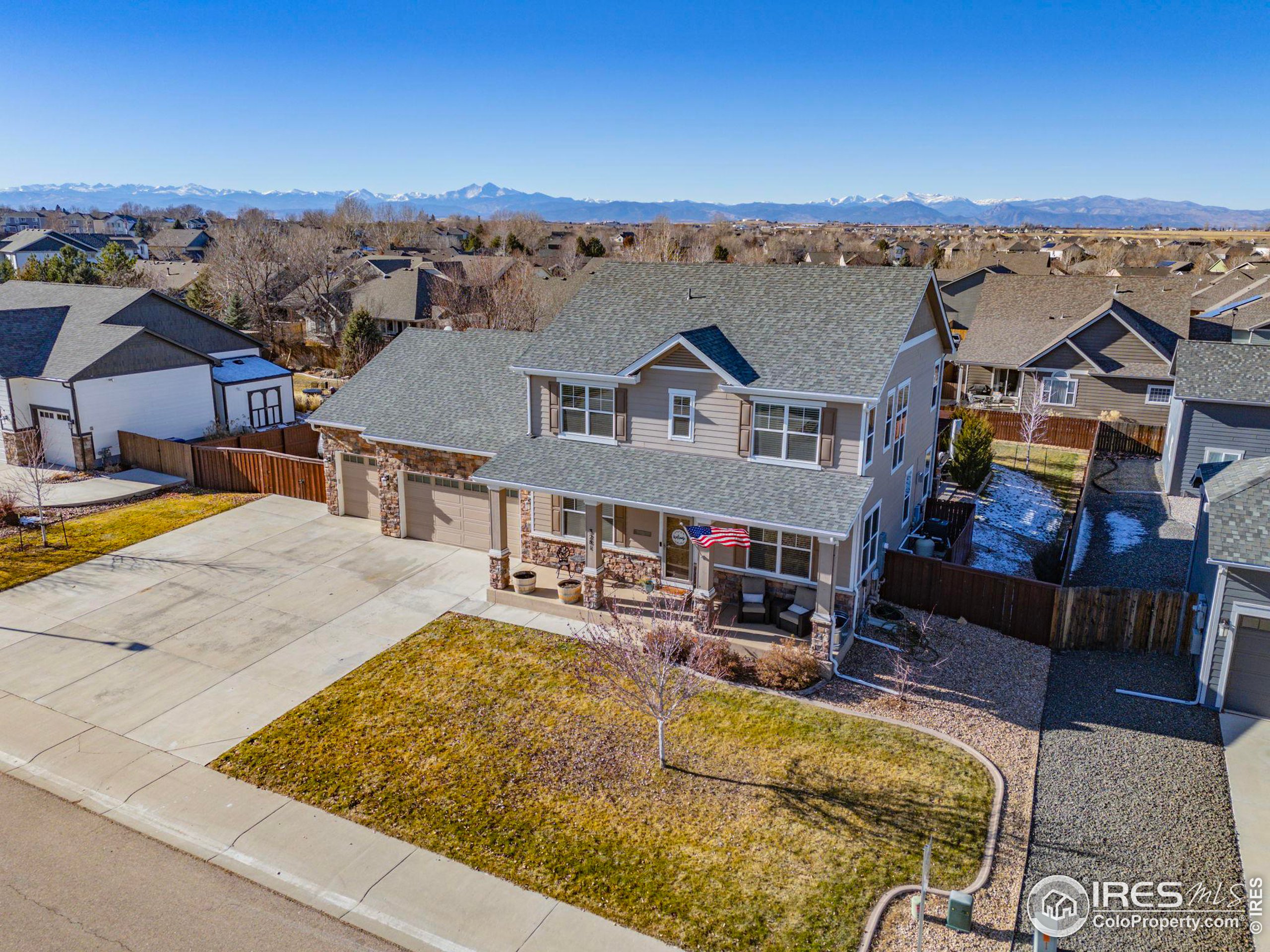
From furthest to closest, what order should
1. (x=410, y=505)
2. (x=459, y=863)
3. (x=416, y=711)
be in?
(x=410, y=505) → (x=416, y=711) → (x=459, y=863)

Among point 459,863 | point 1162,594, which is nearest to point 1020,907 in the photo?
point 459,863

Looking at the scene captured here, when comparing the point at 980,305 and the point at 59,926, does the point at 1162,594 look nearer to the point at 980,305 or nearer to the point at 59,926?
the point at 59,926

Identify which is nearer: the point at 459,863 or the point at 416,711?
the point at 459,863

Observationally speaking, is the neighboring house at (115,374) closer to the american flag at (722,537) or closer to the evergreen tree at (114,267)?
the evergreen tree at (114,267)

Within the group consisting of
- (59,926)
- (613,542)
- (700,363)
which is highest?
(700,363)

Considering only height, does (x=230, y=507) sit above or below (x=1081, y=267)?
below

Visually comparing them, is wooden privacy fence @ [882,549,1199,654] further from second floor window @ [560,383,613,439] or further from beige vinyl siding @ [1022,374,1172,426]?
beige vinyl siding @ [1022,374,1172,426]
